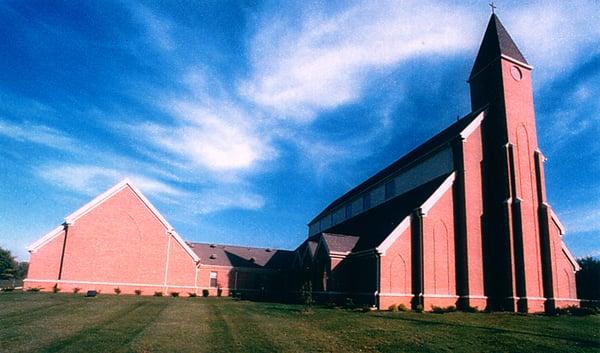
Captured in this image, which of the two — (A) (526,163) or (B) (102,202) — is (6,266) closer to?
(B) (102,202)

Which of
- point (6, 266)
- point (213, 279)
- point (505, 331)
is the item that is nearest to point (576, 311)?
point (505, 331)

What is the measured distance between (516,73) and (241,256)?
39770 mm

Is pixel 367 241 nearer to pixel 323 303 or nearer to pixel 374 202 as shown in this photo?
pixel 323 303

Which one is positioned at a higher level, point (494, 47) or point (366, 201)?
point (494, 47)

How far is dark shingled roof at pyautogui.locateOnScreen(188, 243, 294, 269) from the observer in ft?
177

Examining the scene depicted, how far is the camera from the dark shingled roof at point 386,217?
3133 centimetres

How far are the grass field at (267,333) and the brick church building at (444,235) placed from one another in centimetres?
717

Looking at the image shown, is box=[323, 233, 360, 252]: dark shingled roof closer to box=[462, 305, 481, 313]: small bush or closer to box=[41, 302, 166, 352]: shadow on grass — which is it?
box=[462, 305, 481, 313]: small bush

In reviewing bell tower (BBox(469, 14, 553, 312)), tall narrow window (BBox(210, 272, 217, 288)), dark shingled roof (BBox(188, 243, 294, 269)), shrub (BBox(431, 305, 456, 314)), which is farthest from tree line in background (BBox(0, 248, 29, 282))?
bell tower (BBox(469, 14, 553, 312))

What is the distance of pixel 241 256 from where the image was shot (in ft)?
186

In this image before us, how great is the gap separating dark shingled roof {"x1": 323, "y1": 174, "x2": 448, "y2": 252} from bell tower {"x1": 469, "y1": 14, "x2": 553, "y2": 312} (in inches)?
176

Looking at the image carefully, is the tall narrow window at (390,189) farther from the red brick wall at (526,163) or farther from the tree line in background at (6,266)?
the tree line in background at (6,266)

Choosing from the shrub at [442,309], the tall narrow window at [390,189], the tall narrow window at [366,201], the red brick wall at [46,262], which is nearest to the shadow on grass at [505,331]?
the shrub at [442,309]

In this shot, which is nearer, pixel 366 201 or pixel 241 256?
pixel 366 201
